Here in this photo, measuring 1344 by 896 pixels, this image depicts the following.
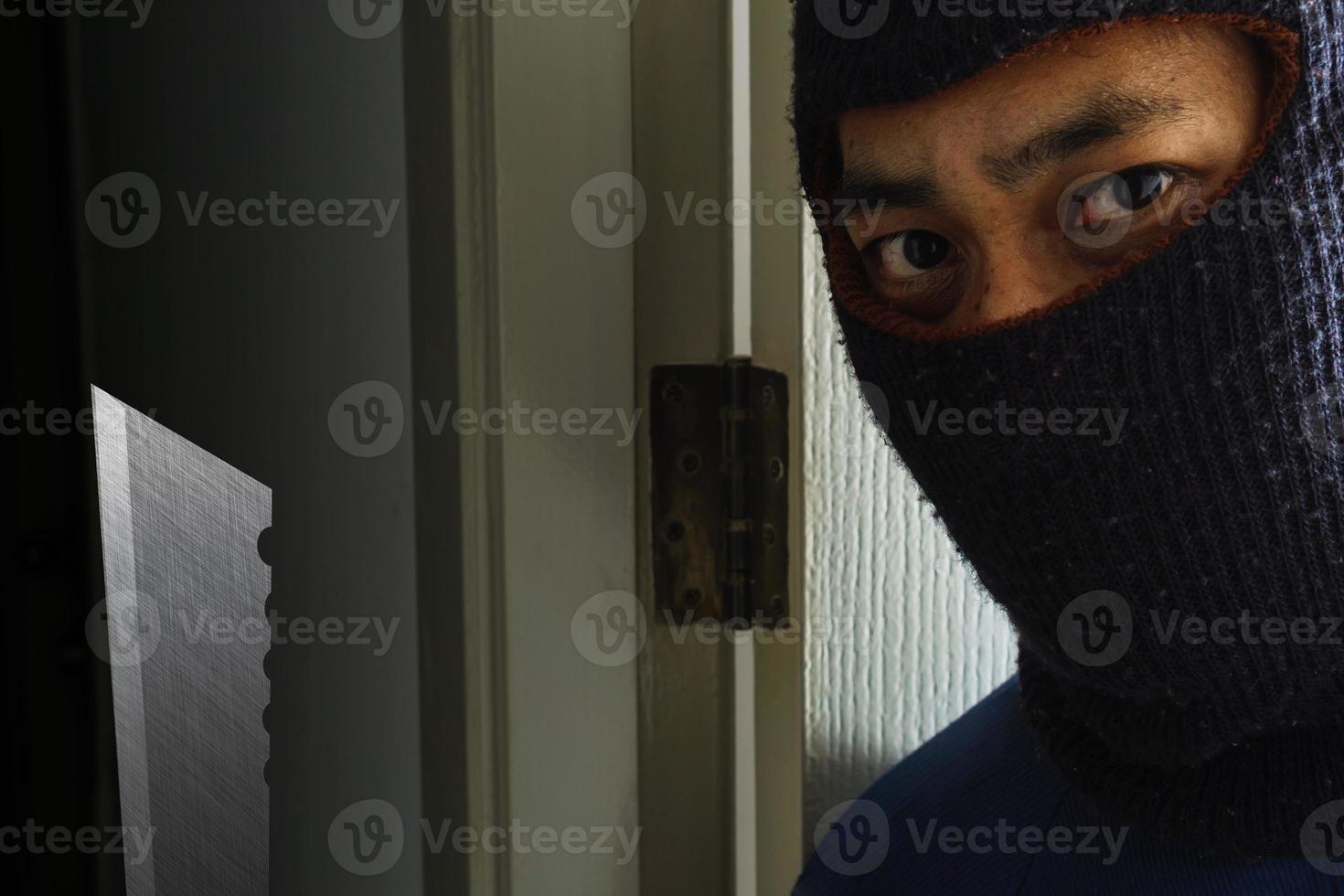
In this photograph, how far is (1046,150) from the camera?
0.60 meters

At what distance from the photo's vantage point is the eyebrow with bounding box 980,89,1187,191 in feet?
1.88

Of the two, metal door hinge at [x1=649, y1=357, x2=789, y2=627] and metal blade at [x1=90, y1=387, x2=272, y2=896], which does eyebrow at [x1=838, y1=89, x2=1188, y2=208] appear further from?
metal blade at [x1=90, y1=387, x2=272, y2=896]

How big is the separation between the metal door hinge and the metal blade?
0.31 metres

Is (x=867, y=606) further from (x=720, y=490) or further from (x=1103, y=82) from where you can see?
(x=1103, y=82)

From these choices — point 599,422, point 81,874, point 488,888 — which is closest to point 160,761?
point 81,874

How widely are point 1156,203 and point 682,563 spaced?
349mm

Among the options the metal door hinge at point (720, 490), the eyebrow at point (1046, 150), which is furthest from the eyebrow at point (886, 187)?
the metal door hinge at point (720, 490)

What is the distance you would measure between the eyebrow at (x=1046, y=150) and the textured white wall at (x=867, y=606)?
0.51 ft

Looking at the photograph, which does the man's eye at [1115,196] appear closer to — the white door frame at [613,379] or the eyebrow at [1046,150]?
the eyebrow at [1046,150]

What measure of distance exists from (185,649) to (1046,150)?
0.72m

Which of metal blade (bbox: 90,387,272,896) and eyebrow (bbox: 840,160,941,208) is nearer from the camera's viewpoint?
eyebrow (bbox: 840,160,941,208)

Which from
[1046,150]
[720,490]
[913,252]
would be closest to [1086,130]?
[1046,150]

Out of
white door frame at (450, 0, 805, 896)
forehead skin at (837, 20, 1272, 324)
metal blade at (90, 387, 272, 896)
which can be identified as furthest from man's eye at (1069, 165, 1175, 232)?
metal blade at (90, 387, 272, 896)

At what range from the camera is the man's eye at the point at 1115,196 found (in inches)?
23.3
